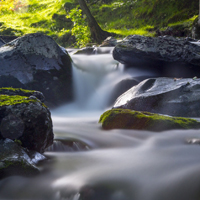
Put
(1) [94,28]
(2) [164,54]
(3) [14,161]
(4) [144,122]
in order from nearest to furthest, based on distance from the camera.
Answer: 1. (3) [14,161]
2. (4) [144,122]
3. (2) [164,54]
4. (1) [94,28]

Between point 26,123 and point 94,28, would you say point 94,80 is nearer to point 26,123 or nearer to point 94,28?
point 26,123

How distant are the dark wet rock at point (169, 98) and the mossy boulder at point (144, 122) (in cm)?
81

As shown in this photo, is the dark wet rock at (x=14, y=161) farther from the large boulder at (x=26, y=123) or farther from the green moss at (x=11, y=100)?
the green moss at (x=11, y=100)

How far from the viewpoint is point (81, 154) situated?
10.6 feet

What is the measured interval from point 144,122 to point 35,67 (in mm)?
4230

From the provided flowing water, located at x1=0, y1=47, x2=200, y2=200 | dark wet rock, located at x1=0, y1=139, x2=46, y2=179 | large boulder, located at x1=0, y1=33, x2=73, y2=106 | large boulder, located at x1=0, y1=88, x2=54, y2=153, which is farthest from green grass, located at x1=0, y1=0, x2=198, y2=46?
dark wet rock, located at x1=0, y1=139, x2=46, y2=179

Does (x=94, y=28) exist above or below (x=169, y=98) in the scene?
above

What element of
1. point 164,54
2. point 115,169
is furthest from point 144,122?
point 164,54

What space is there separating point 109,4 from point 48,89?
15364 millimetres

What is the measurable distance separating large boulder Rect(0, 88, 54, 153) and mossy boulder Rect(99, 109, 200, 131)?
141 centimetres

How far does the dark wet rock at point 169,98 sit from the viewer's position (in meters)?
4.65

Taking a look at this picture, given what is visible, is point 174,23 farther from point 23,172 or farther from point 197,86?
point 23,172

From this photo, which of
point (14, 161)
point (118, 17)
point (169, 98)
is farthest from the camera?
point (118, 17)

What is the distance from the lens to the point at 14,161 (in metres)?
2.50
